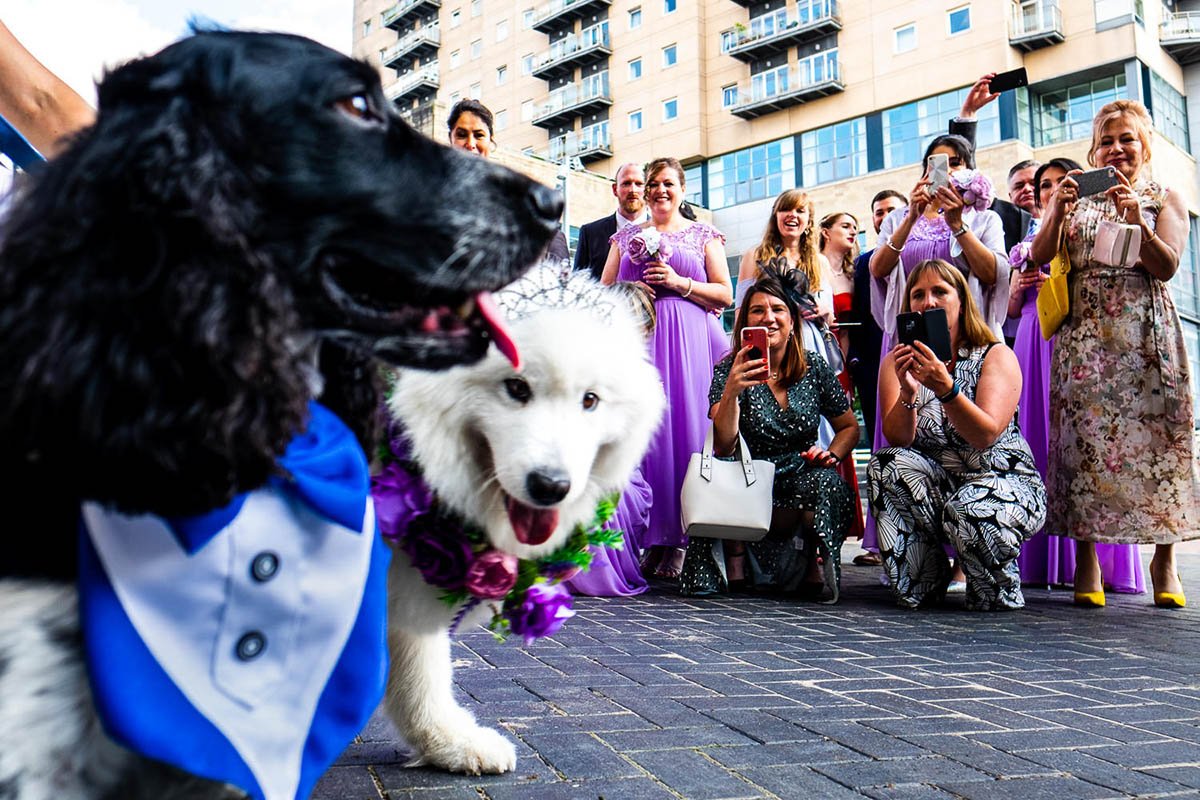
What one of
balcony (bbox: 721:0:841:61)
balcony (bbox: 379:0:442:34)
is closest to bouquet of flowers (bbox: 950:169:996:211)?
balcony (bbox: 721:0:841:61)

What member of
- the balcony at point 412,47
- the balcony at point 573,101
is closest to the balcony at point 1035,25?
the balcony at point 573,101

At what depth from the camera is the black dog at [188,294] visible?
1129 millimetres

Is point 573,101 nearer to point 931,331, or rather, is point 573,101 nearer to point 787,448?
point 787,448

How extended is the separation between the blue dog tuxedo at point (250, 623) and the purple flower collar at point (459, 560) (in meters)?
0.58

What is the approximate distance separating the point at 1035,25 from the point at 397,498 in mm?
32178

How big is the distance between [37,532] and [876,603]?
488 cm

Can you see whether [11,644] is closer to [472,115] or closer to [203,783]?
[203,783]

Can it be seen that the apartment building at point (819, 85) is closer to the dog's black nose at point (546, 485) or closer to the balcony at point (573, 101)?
the balcony at point (573, 101)

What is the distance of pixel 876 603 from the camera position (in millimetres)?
5414

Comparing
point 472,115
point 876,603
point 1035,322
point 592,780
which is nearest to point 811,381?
point 876,603

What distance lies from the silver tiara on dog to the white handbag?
2925 mm

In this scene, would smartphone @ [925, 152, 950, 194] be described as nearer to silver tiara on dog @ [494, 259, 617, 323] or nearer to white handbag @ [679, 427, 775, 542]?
white handbag @ [679, 427, 775, 542]

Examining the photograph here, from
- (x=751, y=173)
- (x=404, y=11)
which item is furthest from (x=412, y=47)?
(x=751, y=173)

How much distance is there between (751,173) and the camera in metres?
35.2
